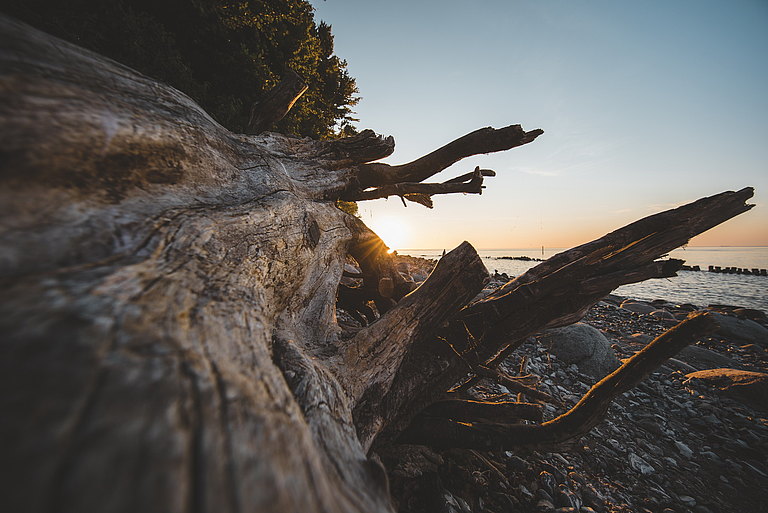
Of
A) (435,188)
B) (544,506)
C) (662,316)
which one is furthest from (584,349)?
(662,316)

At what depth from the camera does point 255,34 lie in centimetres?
768

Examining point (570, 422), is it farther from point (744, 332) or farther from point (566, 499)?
point (744, 332)

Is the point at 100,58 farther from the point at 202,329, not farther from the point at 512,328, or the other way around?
the point at 512,328

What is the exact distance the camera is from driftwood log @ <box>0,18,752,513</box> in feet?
1.59

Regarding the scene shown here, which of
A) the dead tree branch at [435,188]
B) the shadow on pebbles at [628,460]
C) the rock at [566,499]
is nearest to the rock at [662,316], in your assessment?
the shadow on pebbles at [628,460]

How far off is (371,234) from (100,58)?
2.49 meters

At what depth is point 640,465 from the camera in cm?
312

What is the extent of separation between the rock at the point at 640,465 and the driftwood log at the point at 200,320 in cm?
202

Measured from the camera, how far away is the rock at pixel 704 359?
6.53m

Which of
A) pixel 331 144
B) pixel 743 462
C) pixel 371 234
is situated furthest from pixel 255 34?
→ pixel 743 462

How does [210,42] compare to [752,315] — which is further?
[752,315]

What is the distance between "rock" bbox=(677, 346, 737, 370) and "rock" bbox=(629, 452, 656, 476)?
17.3ft

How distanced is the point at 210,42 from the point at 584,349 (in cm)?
1213

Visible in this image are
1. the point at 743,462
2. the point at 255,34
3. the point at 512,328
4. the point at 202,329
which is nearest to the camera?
the point at 202,329
